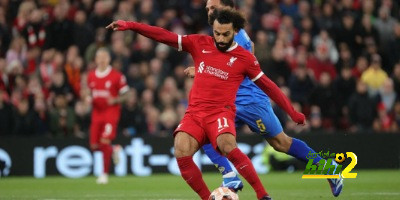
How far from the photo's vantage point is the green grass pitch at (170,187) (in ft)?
39.9

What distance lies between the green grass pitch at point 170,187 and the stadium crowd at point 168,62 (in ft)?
5.13

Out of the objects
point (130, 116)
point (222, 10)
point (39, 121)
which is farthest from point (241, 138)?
point (222, 10)

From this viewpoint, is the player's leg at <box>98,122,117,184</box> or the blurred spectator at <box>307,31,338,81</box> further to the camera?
the blurred spectator at <box>307,31,338,81</box>

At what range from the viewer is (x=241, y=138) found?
1834 centimetres

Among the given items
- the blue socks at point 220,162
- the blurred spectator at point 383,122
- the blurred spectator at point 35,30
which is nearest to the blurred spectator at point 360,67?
the blurred spectator at point 383,122

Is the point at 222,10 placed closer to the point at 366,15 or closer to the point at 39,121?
the point at 39,121

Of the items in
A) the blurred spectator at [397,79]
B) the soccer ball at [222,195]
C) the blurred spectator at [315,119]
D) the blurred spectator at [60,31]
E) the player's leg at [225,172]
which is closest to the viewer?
the soccer ball at [222,195]

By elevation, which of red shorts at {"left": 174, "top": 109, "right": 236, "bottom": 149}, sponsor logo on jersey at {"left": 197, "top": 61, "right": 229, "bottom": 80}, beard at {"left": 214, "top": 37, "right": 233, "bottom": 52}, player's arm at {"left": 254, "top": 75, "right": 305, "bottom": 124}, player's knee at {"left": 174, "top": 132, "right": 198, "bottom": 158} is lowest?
player's knee at {"left": 174, "top": 132, "right": 198, "bottom": 158}

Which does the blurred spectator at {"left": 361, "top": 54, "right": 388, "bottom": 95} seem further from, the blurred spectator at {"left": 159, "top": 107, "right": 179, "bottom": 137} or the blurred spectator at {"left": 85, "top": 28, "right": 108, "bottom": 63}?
the blurred spectator at {"left": 85, "top": 28, "right": 108, "bottom": 63}

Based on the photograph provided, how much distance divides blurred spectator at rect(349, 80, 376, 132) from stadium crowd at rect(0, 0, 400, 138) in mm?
21

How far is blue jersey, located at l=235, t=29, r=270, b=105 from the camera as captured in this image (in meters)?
10.9

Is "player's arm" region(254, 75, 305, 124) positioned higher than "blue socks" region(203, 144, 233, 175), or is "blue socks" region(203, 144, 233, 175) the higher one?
"player's arm" region(254, 75, 305, 124)

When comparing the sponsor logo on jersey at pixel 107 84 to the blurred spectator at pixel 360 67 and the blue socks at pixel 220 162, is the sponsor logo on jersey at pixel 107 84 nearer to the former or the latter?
the blue socks at pixel 220 162

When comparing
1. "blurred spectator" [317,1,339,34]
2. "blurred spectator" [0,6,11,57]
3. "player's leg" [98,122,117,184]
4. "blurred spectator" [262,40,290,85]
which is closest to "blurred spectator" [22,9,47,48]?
"blurred spectator" [0,6,11,57]
